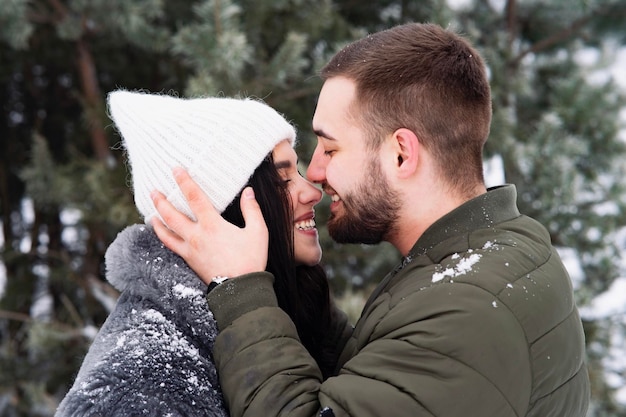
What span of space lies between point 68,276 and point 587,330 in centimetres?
299

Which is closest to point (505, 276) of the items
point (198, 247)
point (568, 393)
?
point (568, 393)

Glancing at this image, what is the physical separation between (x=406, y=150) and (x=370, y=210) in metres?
0.17

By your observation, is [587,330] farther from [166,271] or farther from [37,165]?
[37,165]

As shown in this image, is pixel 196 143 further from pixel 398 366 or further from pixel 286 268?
pixel 398 366

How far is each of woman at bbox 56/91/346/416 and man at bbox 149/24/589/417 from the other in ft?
0.21

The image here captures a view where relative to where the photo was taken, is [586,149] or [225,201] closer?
[225,201]

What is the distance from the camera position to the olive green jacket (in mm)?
1139

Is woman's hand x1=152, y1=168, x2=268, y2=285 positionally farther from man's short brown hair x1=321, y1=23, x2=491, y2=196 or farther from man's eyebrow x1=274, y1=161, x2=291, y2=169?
man's short brown hair x1=321, y1=23, x2=491, y2=196

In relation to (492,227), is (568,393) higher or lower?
lower

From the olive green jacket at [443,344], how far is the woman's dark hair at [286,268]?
0.32 meters

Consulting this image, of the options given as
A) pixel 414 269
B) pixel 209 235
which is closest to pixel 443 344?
pixel 414 269

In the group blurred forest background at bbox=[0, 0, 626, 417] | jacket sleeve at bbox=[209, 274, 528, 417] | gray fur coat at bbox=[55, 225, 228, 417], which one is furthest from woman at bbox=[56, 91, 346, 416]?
blurred forest background at bbox=[0, 0, 626, 417]

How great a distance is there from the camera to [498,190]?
5.00ft

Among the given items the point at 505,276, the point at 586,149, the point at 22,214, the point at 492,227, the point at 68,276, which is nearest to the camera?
→ the point at 505,276
